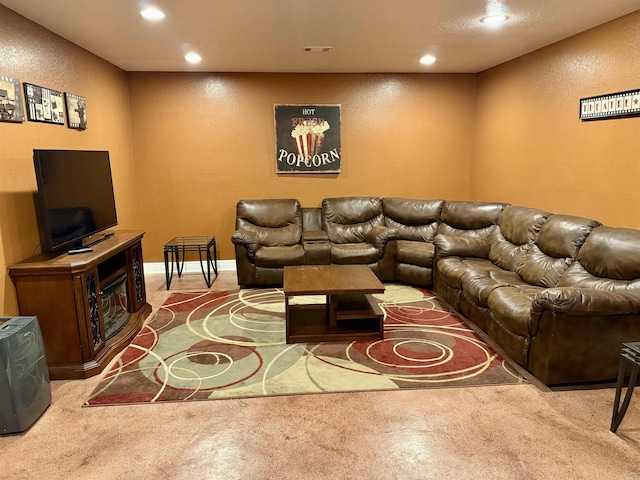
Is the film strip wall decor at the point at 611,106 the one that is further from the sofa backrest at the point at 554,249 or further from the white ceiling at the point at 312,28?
the sofa backrest at the point at 554,249

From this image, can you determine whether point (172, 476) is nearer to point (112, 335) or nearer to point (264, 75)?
point (112, 335)

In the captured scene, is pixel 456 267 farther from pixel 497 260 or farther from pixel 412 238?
pixel 412 238

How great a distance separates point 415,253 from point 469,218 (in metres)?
0.75

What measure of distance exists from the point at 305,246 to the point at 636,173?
315 centimetres

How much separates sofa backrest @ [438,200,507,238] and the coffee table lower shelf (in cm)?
177

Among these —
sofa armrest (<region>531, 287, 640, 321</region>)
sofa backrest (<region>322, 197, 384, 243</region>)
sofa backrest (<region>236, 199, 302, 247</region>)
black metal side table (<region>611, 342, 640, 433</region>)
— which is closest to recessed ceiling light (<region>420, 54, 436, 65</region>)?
sofa backrest (<region>322, 197, 384, 243</region>)

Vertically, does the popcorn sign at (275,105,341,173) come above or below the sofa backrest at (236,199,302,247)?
above

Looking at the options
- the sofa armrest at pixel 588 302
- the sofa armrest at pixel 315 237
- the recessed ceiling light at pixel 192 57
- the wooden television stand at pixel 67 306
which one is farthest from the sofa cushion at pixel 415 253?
the wooden television stand at pixel 67 306

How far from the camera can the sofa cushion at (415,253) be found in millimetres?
4863

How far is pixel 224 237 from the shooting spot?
5855 millimetres

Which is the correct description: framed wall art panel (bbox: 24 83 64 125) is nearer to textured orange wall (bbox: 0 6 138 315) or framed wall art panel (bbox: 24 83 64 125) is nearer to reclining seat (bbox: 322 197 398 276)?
textured orange wall (bbox: 0 6 138 315)

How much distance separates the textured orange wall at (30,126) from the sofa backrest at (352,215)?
2.62m

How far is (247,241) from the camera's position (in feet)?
15.9

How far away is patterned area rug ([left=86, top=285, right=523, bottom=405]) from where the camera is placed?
284 cm
